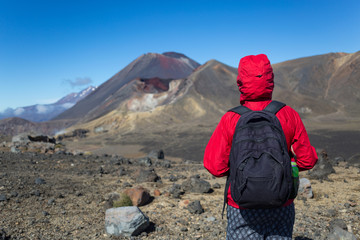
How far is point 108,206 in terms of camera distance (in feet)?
15.0

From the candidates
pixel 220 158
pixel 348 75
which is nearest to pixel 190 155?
pixel 220 158

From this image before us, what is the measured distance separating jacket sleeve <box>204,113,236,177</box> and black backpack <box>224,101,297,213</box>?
0.11 meters

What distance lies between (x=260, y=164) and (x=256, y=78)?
524mm

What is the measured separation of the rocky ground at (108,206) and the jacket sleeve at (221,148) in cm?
226

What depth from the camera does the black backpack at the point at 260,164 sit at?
1.32 metres

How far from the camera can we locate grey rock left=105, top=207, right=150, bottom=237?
3.46 metres

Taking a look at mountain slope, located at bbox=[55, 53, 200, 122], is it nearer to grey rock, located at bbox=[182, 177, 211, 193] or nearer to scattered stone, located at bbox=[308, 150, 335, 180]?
scattered stone, located at bbox=[308, 150, 335, 180]

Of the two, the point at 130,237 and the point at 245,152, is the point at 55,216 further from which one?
the point at 245,152

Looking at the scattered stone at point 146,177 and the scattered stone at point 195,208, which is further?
the scattered stone at point 146,177

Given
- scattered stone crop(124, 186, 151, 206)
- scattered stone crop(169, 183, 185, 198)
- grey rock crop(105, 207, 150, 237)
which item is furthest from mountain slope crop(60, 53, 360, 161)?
grey rock crop(105, 207, 150, 237)

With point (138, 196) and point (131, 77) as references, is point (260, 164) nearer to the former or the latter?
point (138, 196)

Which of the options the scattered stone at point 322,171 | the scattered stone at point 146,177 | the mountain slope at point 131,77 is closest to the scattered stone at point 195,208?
the scattered stone at point 146,177

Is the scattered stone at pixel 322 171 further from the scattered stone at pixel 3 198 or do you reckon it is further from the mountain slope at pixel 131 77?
the mountain slope at pixel 131 77

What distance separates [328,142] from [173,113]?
2393cm
